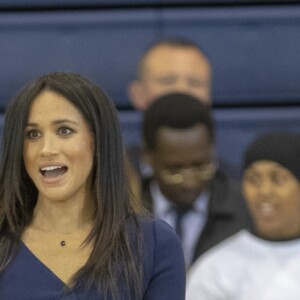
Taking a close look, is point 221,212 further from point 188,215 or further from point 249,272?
point 249,272

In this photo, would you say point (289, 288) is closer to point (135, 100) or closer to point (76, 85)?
point (76, 85)

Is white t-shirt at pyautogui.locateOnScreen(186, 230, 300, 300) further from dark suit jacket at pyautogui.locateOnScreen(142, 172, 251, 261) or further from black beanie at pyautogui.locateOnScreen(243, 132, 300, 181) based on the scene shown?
dark suit jacket at pyautogui.locateOnScreen(142, 172, 251, 261)

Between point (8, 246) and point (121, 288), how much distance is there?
284 mm

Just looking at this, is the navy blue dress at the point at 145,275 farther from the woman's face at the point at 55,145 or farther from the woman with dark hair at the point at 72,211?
the woman's face at the point at 55,145

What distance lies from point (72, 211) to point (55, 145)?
187 millimetres

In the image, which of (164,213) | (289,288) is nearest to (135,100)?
(164,213)

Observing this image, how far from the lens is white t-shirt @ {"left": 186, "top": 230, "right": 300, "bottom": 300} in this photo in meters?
3.75

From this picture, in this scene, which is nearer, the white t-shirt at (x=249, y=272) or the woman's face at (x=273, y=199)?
the white t-shirt at (x=249, y=272)

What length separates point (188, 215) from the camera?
4500 mm

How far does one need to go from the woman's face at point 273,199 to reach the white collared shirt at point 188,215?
43cm

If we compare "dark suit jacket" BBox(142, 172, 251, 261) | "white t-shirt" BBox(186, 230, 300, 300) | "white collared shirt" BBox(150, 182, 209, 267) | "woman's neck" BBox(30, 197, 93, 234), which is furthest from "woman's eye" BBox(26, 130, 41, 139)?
"white collared shirt" BBox(150, 182, 209, 267)

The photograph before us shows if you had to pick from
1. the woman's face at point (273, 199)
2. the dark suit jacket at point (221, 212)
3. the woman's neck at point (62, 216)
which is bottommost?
the dark suit jacket at point (221, 212)

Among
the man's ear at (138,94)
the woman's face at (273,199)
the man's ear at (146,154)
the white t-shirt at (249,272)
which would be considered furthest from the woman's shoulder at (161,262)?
the man's ear at (138,94)

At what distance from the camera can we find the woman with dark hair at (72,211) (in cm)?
270
